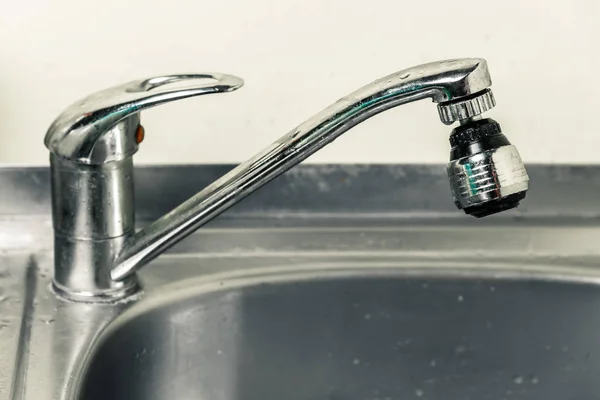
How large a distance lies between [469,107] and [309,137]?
0.09 meters

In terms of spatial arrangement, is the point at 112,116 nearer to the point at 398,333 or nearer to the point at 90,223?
the point at 90,223

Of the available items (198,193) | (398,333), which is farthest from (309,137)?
(398,333)

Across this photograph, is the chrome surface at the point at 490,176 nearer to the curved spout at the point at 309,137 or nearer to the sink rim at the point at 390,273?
the curved spout at the point at 309,137

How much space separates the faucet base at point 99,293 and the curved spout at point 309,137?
2cm

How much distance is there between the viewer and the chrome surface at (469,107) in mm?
475

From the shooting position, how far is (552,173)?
0.71 meters

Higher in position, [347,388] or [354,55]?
[354,55]

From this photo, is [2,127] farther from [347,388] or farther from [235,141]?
[347,388]

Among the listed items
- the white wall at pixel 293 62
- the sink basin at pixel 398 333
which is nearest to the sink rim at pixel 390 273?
the sink basin at pixel 398 333

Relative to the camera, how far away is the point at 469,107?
476 millimetres

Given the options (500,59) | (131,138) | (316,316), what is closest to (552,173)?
(500,59)

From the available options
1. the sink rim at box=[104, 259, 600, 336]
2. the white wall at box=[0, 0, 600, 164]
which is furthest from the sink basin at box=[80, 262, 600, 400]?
the white wall at box=[0, 0, 600, 164]

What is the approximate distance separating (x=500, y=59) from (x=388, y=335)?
0.23m

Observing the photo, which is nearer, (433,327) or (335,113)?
(335,113)
